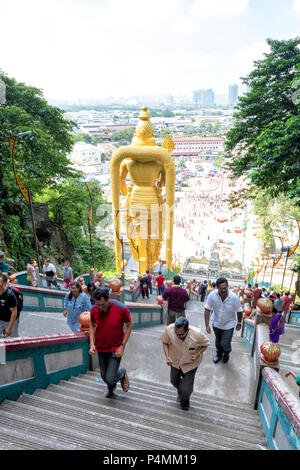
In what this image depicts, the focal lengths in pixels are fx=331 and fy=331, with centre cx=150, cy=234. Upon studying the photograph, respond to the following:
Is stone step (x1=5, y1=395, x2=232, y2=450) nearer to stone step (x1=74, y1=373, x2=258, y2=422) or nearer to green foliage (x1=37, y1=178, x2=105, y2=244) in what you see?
stone step (x1=74, y1=373, x2=258, y2=422)

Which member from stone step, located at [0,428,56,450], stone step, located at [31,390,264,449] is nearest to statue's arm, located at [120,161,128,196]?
stone step, located at [31,390,264,449]

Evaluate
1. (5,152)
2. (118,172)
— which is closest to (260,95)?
(118,172)

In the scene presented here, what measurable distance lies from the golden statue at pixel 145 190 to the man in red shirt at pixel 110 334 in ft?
26.0

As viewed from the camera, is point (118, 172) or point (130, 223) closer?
point (118, 172)

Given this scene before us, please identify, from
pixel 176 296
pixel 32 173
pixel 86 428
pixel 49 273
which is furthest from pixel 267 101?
pixel 86 428

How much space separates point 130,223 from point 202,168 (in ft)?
286

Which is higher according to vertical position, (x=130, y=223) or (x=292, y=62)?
(x=292, y=62)

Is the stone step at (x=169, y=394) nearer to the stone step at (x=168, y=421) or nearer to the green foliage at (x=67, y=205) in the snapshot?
the stone step at (x=168, y=421)

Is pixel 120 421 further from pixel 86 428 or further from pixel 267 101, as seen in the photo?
pixel 267 101

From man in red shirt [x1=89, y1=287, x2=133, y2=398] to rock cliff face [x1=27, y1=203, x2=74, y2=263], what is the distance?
1002cm

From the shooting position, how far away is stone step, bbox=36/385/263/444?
9.80 feet

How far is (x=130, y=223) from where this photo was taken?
12.1m
